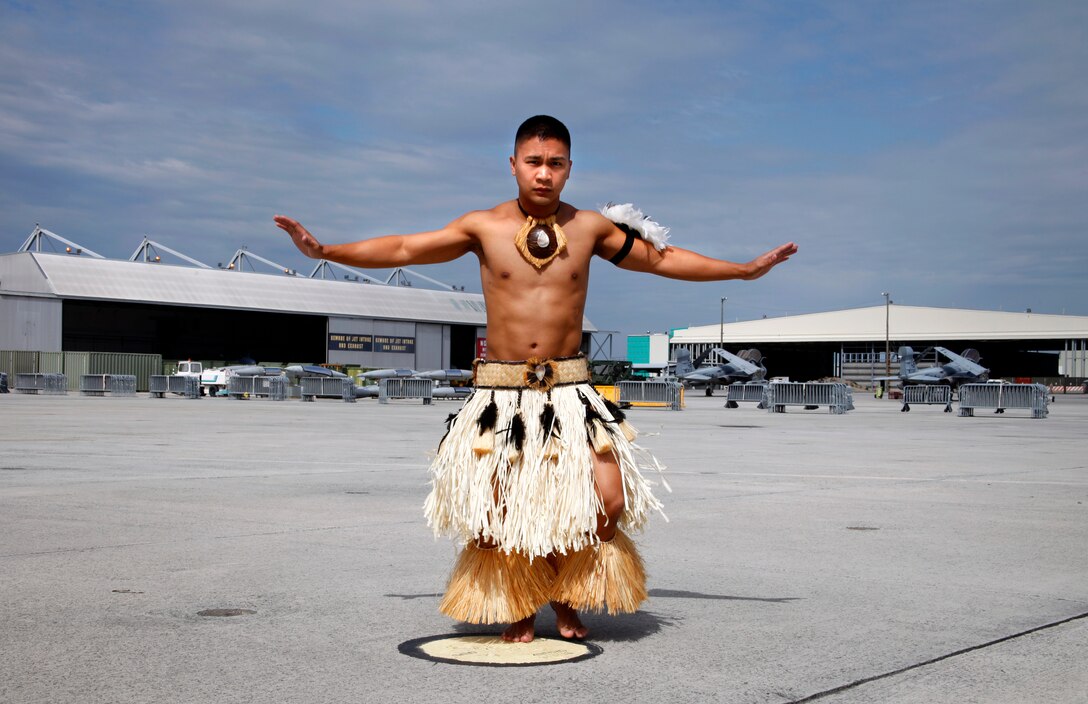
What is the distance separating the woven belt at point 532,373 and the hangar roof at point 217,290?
6449 centimetres

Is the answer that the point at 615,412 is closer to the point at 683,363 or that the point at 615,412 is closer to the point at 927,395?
the point at 927,395

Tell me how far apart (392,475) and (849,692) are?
29.9ft

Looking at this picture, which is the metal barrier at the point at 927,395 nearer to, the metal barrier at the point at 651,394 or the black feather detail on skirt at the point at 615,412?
the metal barrier at the point at 651,394

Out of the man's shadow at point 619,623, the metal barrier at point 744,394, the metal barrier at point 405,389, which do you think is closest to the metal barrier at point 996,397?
the metal barrier at point 744,394

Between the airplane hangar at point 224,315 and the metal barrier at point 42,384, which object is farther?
the airplane hangar at point 224,315

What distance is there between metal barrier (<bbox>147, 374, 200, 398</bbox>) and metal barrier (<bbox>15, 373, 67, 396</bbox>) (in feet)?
14.6

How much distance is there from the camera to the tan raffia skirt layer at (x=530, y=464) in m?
4.50

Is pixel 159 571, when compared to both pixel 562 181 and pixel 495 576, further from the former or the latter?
pixel 562 181

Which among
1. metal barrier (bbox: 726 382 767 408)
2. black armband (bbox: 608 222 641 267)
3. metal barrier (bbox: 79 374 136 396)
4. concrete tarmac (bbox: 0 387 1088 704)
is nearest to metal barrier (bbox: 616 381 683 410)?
metal barrier (bbox: 726 382 767 408)

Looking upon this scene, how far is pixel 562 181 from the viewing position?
4.98 m

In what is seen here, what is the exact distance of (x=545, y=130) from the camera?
4977 mm

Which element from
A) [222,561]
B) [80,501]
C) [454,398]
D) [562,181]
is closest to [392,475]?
[80,501]

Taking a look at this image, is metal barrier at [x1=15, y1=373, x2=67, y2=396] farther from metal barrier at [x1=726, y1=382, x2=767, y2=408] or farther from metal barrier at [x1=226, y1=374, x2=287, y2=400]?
metal barrier at [x1=726, y1=382, x2=767, y2=408]

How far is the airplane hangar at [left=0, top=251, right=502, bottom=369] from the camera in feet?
212
